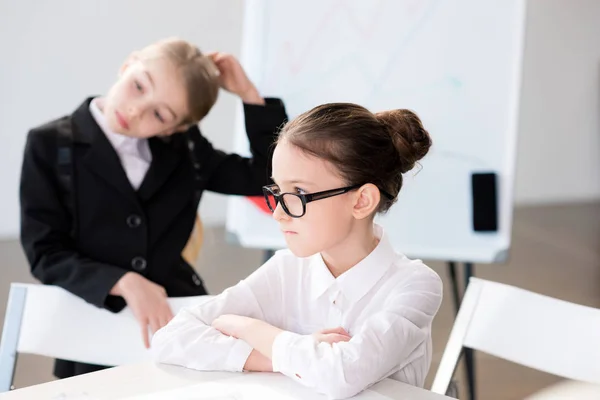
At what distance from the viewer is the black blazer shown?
159 centimetres

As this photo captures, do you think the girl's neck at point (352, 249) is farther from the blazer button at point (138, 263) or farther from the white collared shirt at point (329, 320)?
the blazer button at point (138, 263)

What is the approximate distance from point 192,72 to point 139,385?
73 cm

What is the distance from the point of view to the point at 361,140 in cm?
113

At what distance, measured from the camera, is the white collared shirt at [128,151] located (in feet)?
5.51

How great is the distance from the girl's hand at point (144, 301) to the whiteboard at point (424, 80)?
0.68 m

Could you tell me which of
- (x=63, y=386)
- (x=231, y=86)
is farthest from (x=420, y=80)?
(x=63, y=386)

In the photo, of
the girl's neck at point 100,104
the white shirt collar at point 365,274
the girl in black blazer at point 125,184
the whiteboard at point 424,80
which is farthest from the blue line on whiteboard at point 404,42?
the white shirt collar at point 365,274

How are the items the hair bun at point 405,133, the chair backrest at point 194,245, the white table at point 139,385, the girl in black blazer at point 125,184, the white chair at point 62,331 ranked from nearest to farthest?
the white table at point 139,385 < the hair bun at point 405,133 < the white chair at point 62,331 < the girl in black blazer at point 125,184 < the chair backrest at point 194,245

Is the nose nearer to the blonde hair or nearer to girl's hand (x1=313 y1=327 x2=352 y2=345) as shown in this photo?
girl's hand (x1=313 y1=327 x2=352 y2=345)

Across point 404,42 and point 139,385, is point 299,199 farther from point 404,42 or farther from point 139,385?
point 404,42

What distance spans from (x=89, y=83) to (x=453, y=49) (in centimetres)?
243

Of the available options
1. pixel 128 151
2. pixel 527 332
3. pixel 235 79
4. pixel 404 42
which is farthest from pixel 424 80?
pixel 527 332

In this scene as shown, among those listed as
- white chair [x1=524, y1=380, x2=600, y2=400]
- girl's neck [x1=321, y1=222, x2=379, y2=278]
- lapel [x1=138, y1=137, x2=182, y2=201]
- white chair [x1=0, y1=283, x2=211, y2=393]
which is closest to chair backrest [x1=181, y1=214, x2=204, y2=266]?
lapel [x1=138, y1=137, x2=182, y2=201]

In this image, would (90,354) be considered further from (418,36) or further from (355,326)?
(418,36)
